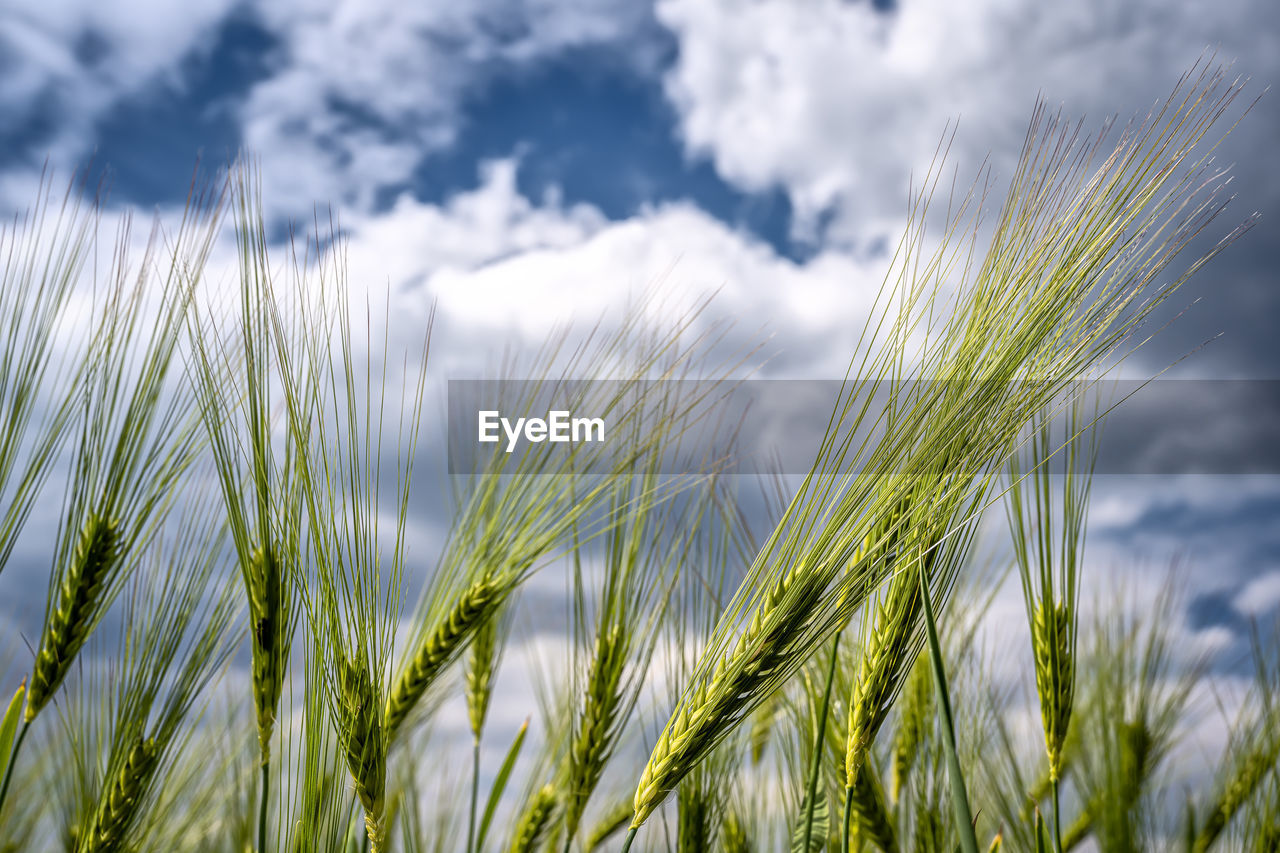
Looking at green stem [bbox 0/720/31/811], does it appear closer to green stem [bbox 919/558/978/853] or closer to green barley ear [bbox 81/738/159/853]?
green barley ear [bbox 81/738/159/853]

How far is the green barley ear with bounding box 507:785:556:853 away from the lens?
2.07m

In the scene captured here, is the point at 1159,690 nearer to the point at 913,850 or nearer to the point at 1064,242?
the point at 913,850

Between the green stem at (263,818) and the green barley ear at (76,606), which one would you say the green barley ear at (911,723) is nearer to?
the green stem at (263,818)

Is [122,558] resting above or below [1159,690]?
above

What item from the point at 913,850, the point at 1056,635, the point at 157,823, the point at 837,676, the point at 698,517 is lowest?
the point at 157,823

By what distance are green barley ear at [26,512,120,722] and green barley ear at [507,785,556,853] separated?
3.37 ft

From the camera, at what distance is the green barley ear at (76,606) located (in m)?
1.58

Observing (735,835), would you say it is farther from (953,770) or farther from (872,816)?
(953,770)

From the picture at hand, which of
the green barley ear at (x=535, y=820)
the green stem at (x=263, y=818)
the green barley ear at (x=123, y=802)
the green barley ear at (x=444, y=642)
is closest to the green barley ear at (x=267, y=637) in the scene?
the green stem at (x=263, y=818)

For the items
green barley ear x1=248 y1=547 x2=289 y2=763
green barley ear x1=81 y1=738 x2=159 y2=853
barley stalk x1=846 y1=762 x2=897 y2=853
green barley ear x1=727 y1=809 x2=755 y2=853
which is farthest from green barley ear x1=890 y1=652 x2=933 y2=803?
green barley ear x1=81 y1=738 x2=159 y2=853

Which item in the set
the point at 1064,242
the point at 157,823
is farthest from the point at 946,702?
the point at 157,823

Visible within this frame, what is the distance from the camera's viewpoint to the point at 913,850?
6.11 ft

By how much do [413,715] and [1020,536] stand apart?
1.17 metres

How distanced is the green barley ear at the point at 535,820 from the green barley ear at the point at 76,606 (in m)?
1.03
